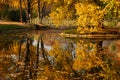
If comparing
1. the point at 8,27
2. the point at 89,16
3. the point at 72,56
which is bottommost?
the point at 72,56

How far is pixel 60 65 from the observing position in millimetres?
26125

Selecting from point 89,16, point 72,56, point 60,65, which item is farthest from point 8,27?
point 60,65

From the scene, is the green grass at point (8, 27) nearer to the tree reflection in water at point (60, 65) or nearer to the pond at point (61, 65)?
the pond at point (61, 65)

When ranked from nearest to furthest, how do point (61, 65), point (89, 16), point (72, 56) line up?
point (61, 65) < point (72, 56) < point (89, 16)

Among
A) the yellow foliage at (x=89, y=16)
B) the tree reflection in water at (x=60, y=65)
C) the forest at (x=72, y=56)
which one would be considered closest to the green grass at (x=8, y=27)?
A: the forest at (x=72, y=56)

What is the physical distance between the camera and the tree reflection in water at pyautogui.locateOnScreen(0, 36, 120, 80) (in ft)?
72.3

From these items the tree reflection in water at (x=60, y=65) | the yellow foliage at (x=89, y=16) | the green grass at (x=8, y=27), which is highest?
the yellow foliage at (x=89, y=16)

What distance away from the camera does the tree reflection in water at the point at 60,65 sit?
72.3ft

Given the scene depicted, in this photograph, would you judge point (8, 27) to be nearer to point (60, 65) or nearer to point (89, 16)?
point (89, 16)

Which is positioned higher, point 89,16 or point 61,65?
point 89,16

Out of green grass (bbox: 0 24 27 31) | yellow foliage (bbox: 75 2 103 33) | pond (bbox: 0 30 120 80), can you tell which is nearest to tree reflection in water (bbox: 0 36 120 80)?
pond (bbox: 0 30 120 80)

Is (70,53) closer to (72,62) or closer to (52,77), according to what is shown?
(72,62)

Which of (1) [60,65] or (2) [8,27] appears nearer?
(1) [60,65]

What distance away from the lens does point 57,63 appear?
89.3ft
